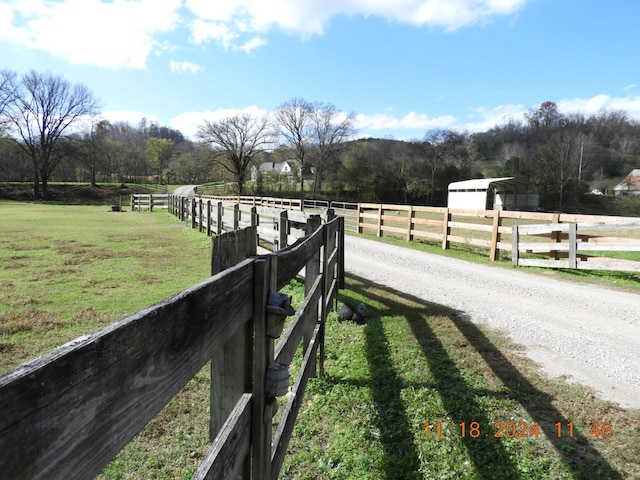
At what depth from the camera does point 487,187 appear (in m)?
38.7

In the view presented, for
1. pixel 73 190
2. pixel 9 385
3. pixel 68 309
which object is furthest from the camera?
pixel 73 190

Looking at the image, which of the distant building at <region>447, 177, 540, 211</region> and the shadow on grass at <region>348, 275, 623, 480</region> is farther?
the distant building at <region>447, 177, 540, 211</region>

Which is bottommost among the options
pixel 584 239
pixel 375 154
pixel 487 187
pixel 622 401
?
pixel 622 401

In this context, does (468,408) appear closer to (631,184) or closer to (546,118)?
(631,184)

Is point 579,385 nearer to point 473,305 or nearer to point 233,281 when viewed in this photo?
point 473,305

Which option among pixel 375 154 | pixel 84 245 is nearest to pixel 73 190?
pixel 375 154

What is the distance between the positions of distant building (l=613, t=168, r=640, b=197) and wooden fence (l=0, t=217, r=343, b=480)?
230ft

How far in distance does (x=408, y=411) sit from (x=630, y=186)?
241ft

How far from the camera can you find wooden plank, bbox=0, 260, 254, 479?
556 millimetres

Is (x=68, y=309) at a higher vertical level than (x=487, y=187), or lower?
lower

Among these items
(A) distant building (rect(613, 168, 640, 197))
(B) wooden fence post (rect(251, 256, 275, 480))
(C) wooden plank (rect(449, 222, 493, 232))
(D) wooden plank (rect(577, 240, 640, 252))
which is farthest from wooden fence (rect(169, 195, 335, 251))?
(A) distant building (rect(613, 168, 640, 197))

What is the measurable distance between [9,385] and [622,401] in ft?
13.6
